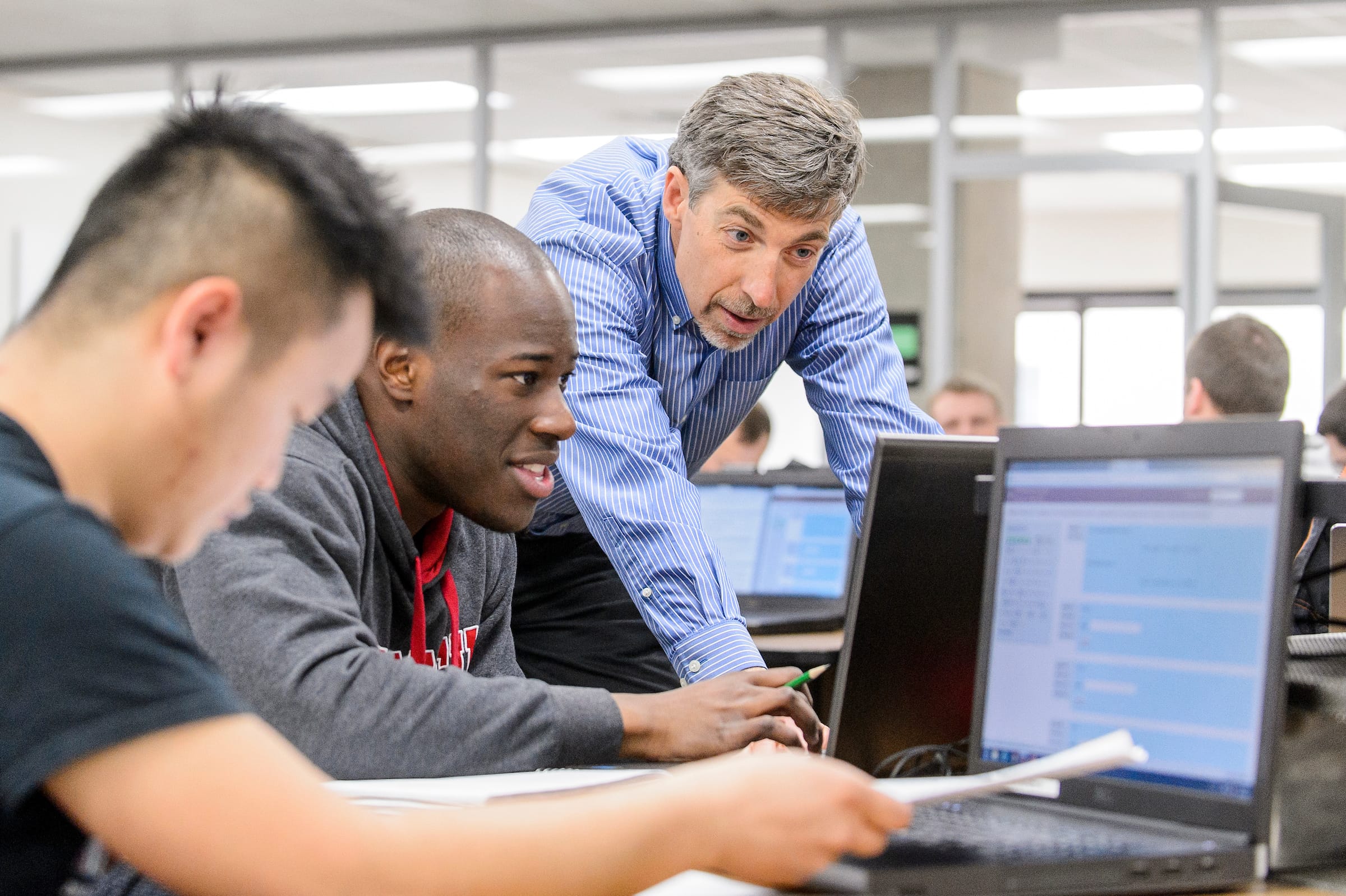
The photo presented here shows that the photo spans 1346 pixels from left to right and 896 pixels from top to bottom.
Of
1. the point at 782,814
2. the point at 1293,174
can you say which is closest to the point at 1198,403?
the point at 782,814

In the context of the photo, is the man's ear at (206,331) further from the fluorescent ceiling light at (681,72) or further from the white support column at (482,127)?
the white support column at (482,127)

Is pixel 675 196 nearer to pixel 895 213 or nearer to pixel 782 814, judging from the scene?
pixel 782 814

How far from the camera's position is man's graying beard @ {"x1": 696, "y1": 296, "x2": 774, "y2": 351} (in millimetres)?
1906

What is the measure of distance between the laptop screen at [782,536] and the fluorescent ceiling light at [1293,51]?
13.9ft

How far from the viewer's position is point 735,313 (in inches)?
75.9

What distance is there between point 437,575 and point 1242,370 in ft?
8.94

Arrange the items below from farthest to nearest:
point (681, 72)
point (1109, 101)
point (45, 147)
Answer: point (45, 147)
point (1109, 101)
point (681, 72)

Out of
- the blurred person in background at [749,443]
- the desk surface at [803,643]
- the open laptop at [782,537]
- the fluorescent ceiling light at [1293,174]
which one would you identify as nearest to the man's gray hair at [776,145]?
the desk surface at [803,643]

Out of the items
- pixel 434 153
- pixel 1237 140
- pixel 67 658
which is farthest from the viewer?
pixel 1237 140

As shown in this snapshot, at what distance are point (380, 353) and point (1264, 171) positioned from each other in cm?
890

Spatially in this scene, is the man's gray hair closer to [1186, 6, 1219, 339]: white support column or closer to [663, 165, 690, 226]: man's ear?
[663, 165, 690, 226]: man's ear

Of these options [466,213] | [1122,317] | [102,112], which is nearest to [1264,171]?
[1122,317]

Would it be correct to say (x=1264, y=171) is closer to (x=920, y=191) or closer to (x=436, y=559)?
(x=920, y=191)

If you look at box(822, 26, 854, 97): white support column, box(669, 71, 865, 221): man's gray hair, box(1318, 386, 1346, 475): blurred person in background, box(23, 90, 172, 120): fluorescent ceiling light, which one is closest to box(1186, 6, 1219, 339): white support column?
box(822, 26, 854, 97): white support column
